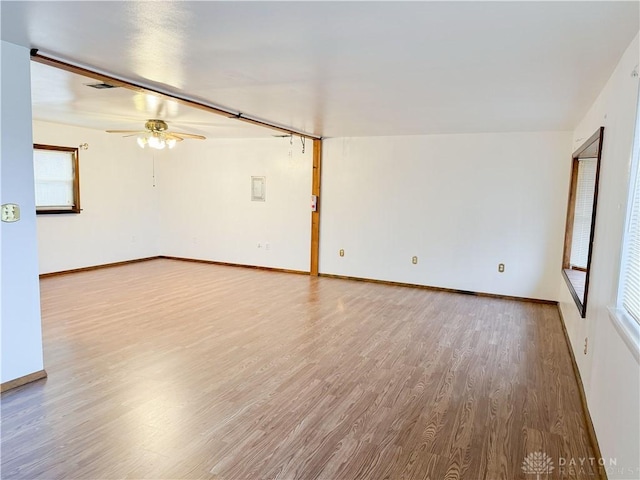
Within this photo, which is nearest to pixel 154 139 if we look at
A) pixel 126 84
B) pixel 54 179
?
pixel 126 84

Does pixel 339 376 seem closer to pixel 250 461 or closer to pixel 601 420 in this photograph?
pixel 250 461

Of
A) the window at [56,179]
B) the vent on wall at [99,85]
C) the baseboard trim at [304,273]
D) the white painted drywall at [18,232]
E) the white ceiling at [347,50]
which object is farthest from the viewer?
the window at [56,179]

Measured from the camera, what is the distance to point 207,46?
8.43 ft

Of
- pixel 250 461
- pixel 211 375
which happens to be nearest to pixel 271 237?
pixel 211 375

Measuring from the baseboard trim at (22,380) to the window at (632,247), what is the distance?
372cm

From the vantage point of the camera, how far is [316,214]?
6906 millimetres

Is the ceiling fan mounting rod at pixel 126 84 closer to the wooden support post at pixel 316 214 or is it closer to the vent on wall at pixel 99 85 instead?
the vent on wall at pixel 99 85

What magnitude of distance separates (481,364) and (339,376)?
123cm

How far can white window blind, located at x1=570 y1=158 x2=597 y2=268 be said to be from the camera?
15.3 feet

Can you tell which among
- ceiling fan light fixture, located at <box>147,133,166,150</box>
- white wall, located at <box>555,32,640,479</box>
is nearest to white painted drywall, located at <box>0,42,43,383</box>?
ceiling fan light fixture, located at <box>147,133,166,150</box>

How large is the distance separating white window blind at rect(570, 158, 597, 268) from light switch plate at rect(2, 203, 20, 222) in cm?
530

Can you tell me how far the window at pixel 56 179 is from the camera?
624 cm

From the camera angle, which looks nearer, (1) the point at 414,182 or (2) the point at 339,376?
(2) the point at 339,376

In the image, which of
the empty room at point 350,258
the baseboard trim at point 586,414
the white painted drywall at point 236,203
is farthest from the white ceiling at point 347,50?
Answer: the white painted drywall at point 236,203
